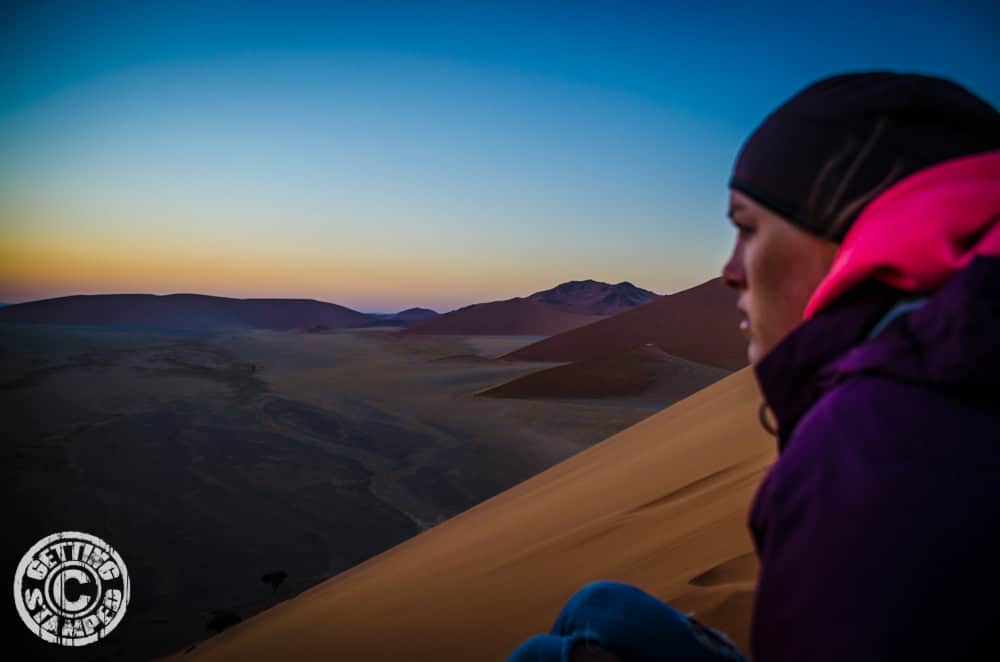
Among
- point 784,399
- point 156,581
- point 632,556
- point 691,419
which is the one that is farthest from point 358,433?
point 784,399

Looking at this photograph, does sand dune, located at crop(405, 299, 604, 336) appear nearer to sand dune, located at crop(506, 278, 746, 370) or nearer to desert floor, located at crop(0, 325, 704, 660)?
sand dune, located at crop(506, 278, 746, 370)

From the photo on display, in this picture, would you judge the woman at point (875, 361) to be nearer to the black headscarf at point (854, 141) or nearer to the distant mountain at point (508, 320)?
the black headscarf at point (854, 141)

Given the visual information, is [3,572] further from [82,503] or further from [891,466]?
[891,466]

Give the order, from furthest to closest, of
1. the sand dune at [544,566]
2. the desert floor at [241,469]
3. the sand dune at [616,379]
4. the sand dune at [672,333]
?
the sand dune at [672,333], the sand dune at [616,379], the desert floor at [241,469], the sand dune at [544,566]

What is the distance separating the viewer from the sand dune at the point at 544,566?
7.69ft

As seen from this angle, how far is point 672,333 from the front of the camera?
99.0ft

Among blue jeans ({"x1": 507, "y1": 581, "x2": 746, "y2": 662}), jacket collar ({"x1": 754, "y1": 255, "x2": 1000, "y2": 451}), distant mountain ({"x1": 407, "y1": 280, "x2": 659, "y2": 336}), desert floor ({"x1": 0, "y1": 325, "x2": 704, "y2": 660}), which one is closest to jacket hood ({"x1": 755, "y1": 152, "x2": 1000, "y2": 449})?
jacket collar ({"x1": 754, "y1": 255, "x2": 1000, "y2": 451})

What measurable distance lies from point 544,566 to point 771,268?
257 cm

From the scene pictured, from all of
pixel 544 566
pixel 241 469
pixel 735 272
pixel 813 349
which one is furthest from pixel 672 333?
pixel 813 349

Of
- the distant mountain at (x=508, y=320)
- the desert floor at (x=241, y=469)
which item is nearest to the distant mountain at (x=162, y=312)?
the distant mountain at (x=508, y=320)

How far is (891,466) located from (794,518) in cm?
11

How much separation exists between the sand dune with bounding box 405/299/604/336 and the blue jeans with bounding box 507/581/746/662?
66.9m

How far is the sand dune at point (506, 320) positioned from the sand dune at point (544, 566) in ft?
208

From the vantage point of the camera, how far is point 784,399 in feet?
2.74
